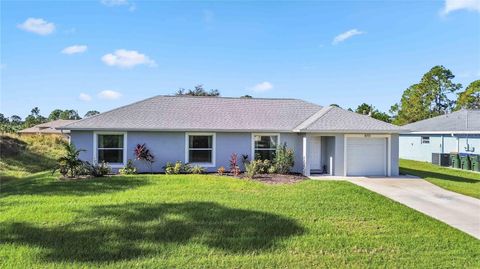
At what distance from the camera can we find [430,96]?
5469cm

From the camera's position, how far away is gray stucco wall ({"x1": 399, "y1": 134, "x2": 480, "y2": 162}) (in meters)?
23.7

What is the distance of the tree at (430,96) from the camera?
178 ft

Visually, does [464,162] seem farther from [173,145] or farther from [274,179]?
[173,145]

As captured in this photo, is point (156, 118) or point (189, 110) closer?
point (156, 118)

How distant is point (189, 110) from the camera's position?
20188 millimetres

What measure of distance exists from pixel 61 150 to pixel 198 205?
31123 mm

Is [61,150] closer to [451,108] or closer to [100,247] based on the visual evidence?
[100,247]

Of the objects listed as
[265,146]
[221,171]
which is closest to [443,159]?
[265,146]

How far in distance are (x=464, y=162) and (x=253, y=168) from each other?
16.0 metres

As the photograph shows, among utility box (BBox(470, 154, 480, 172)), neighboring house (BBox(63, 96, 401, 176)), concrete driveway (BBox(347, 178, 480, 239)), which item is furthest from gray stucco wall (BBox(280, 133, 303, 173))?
utility box (BBox(470, 154, 480, 172))

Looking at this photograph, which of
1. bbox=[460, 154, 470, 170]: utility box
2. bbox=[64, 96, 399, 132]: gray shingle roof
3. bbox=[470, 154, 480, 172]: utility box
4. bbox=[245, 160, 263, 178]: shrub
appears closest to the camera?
bbox=[245, 160, 263, 178]: shrub

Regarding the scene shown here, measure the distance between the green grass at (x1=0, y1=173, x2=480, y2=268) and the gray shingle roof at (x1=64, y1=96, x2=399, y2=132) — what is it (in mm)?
5845

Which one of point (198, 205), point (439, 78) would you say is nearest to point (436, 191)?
point (198, 205)

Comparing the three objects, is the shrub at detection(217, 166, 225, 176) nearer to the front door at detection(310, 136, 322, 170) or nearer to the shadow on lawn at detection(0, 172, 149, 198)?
the shadow on lawn at detection(0, 172, 149, 198)
